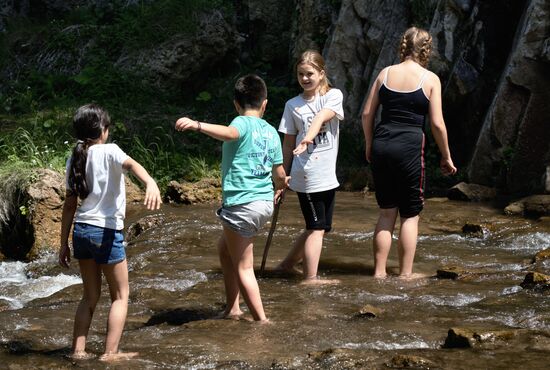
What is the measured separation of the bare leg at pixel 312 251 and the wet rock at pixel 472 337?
201 cm

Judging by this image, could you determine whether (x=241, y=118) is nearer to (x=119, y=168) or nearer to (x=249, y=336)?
(x=119, y=168)

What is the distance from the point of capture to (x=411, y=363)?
5008mm

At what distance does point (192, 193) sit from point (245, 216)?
600 centimetres

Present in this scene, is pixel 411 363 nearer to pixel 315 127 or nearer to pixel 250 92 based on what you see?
pixel 250 92

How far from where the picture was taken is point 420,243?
9.02m

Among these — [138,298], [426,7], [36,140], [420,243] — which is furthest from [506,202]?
[36,140]

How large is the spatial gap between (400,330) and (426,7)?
29.0ft

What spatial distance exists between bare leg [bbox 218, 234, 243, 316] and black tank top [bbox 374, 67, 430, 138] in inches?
68.6

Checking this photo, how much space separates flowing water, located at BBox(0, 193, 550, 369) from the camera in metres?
5.29

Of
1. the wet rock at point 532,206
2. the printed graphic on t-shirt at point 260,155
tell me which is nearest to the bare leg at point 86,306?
the printed graphic on t-shirt at point 260,155

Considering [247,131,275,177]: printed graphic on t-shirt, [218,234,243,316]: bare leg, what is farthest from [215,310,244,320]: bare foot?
[247,131,275,177]: printed graphic on t-shirt

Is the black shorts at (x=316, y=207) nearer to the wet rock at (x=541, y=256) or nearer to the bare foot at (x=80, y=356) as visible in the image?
the wet rock at (x=541, y=256)

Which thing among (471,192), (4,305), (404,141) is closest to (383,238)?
(404,141)

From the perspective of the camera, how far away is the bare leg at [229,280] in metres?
6.30
